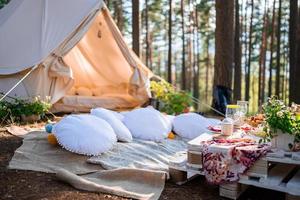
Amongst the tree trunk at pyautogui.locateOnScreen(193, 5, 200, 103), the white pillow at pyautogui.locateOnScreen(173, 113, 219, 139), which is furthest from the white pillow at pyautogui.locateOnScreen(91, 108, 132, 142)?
the tree trunk at pyautogui.locateOnScreen(193, 5, 200, 103)

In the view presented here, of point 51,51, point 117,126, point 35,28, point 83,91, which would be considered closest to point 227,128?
point 117,126

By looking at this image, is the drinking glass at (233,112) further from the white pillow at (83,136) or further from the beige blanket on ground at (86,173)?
the white pillow at (83,136)

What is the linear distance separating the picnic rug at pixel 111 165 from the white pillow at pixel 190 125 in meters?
0.24

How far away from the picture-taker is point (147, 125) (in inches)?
169

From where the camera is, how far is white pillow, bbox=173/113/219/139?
447 centimetres

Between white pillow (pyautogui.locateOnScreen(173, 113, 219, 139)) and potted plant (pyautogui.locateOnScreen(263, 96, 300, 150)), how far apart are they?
1.73 metres

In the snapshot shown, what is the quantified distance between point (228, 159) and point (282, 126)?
1.45ft

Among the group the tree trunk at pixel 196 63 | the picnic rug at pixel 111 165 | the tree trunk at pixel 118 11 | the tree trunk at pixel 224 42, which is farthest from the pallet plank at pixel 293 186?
the tree trunk at pixel 196 63

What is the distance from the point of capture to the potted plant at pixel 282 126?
103 inches

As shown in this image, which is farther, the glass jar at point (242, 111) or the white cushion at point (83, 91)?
the white cushion at point (83, 91)

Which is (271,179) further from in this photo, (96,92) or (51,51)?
(96,92)

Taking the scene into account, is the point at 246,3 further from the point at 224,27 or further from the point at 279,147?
the point at 279,147

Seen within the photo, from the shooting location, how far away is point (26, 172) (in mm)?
3098

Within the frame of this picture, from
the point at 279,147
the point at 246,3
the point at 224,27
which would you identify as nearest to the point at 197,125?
the point at 279,147
